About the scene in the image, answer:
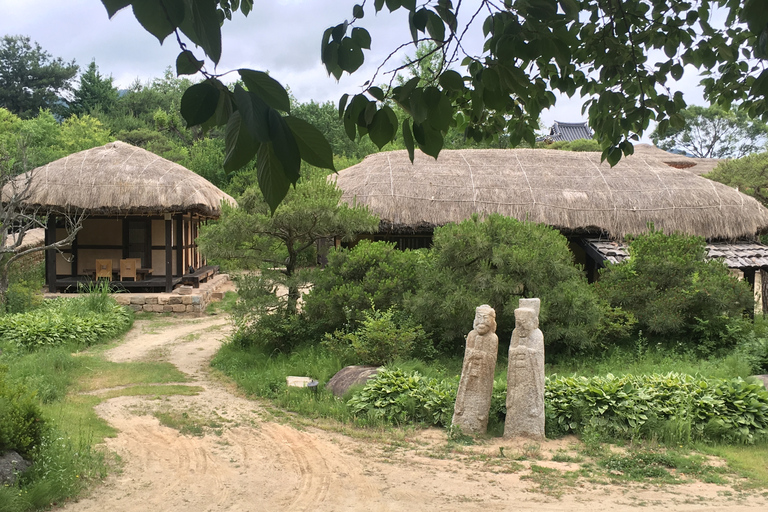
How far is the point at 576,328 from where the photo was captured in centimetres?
852

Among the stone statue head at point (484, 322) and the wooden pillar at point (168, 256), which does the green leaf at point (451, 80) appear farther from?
the wooden pillar at point (168, 256)

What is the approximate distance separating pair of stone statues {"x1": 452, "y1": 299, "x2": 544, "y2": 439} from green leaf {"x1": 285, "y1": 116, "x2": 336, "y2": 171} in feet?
18.0

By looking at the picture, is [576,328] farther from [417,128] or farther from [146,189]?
[146,189]

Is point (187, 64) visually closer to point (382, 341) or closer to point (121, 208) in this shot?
point (382, 341)

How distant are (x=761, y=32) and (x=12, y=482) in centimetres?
511

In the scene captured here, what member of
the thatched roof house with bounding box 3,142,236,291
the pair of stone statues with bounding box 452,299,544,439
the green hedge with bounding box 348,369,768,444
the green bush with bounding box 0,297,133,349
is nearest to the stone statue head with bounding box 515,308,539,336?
the pair of stone statues with bounding box 452,299,544,439

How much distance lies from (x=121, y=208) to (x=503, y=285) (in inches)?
368

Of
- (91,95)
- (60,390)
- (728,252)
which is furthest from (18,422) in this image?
(91,95)

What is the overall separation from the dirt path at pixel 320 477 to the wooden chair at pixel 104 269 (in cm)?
820

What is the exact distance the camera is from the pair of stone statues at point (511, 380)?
608 cm

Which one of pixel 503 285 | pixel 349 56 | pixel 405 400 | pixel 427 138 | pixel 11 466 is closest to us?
pixel 427 138

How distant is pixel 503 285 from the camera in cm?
862

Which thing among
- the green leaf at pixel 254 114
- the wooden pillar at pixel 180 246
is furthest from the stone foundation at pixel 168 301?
the green leaf at pixel 254 114

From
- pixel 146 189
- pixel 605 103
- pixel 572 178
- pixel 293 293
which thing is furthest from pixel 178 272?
pixel 605 103
